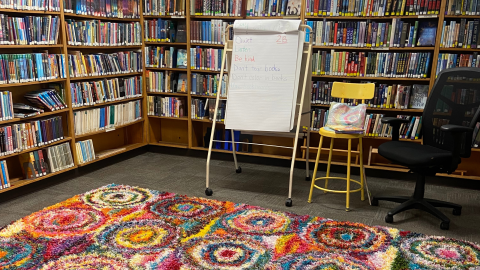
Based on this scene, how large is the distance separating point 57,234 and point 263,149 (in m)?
2.55

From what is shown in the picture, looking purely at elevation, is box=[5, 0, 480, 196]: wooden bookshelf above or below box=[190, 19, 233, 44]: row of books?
below

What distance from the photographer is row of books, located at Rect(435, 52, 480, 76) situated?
3635 mm

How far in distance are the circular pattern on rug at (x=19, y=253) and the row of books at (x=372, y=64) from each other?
303 centimetres

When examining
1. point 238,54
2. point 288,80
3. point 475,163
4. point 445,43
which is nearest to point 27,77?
point 238,54

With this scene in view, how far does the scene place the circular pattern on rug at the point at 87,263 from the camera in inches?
90.9

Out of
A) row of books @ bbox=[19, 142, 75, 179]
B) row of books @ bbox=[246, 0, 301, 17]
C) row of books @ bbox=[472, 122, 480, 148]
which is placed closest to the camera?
row of books @ bbox=[19, 142, 75, 179]

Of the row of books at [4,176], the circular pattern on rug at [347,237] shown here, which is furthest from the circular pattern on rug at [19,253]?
the circular pattern on rug at [347,237]

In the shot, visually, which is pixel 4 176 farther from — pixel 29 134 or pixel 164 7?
pixel 164 7

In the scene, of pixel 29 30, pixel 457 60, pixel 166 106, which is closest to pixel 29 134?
pixel 29 30

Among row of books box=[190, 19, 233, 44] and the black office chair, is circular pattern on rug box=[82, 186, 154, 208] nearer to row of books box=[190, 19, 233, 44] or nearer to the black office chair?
row of books box=[190, 19, 233, 44]

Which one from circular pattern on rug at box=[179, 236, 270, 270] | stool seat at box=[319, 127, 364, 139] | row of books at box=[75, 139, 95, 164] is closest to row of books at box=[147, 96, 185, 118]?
row of books at box=[75, 139, 95, 164]

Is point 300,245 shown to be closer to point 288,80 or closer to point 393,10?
point 288,80

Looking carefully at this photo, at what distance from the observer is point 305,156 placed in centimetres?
437

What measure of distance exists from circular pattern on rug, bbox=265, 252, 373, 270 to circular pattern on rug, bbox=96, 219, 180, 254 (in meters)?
0.75
